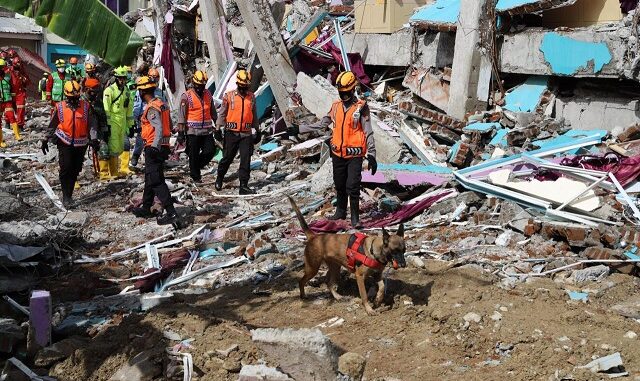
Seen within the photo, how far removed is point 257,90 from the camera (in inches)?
620

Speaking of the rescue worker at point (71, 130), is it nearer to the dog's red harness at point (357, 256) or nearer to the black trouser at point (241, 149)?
the black trouser at point (241, 149)

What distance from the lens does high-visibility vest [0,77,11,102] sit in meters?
15.9

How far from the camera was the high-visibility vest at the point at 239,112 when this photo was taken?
10.9 metres

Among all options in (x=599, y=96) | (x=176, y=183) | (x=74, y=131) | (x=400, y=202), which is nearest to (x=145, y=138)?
(x=74, y=131)

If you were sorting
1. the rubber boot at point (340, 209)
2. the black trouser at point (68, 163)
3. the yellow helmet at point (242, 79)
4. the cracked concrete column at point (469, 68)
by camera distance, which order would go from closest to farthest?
the rubber boot at point (340, 209) → the black trouser at point (68, 163) → the yellow helmet at point (242, 79) → the cracked concrete column at point (469, 68)

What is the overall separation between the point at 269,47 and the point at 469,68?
4319 mm

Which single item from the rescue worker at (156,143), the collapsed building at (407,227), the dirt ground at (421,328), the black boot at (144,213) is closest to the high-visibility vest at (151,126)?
the rescue worker at (156,143)

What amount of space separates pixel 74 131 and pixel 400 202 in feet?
14.9

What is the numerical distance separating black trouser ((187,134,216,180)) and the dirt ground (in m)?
5.06

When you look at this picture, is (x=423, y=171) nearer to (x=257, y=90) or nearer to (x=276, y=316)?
(x=276, y=316)

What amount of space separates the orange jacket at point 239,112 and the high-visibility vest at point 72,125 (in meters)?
1.99

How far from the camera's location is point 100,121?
11602 mm

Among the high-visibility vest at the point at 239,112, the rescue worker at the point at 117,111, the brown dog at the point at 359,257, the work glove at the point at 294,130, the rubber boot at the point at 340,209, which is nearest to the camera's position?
the brown dog at the point at 359,257

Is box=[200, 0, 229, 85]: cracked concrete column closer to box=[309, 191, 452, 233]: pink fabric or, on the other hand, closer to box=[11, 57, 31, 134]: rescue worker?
box=[11, 57, 31, 134]: rescue worker
